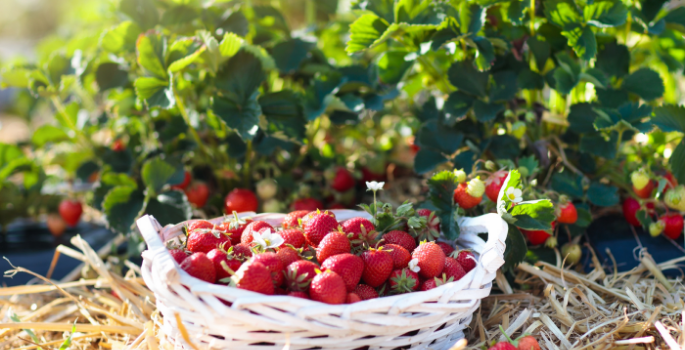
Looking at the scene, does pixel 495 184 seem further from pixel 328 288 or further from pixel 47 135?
pixel 47 135

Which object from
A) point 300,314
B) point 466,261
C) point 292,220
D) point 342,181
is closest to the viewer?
point 300,314

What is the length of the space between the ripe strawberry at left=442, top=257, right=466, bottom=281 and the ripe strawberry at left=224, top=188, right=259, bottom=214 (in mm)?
735

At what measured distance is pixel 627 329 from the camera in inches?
40.0

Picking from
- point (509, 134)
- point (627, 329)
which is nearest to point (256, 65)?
point (509, 134)

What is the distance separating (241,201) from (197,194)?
0.59ft

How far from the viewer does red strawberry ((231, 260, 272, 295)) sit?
0.80 meters

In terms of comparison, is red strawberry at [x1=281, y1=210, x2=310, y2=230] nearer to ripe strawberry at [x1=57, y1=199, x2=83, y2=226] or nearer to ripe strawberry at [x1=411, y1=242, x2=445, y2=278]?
ripe strawberry at [x1=411, y1=242, x2=445, y2=278]

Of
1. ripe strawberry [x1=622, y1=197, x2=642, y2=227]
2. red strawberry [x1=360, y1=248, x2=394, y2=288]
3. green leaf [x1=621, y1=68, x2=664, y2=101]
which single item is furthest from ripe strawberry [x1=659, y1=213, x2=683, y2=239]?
red strawberry [x1=360, y1=248, x2=394, y2=288]

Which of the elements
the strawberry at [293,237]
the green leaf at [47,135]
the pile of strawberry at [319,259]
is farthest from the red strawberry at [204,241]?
the green leaf at [47,135]

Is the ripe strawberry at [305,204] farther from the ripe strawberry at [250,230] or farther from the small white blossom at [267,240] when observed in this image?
the small white blossom at [267,240]

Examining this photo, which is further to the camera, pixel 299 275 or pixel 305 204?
pixel 305 204

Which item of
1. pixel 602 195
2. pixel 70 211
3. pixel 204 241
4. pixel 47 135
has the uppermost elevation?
pixel 204 241

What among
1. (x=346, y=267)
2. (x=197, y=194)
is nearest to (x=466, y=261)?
(x=346, y=267)

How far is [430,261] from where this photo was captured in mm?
914
